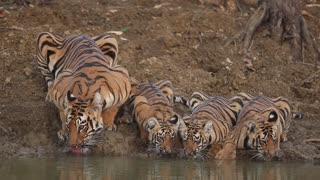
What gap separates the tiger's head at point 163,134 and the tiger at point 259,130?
0.62 metres

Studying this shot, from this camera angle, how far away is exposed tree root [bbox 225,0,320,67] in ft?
52.0

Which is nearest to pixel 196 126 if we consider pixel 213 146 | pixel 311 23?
pixel 213 146

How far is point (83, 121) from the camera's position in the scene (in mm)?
12250

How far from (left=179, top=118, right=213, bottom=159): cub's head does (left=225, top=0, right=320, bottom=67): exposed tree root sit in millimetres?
3433

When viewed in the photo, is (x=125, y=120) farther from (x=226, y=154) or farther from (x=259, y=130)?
(x=259, y=130)

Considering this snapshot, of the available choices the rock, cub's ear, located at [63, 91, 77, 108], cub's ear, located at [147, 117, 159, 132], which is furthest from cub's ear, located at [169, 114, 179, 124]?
the rock

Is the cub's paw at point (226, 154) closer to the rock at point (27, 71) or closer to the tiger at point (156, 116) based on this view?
the tiger at point (156, 116)

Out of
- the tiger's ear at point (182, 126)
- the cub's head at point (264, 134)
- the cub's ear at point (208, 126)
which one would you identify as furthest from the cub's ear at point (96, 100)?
the cub's head at point (264, 134)

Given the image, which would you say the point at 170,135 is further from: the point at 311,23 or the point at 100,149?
the point at 311,23

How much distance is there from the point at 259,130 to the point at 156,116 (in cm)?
129

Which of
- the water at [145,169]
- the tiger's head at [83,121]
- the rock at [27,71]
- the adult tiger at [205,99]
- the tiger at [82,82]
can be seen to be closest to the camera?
the water at [145,169]

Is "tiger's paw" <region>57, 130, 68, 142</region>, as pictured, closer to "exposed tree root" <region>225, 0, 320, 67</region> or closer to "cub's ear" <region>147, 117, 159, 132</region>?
"cub's ear" <region>147, 117, 159, 132</region>

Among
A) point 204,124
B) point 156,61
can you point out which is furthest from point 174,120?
point 156,61

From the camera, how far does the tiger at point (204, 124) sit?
40.8ft
